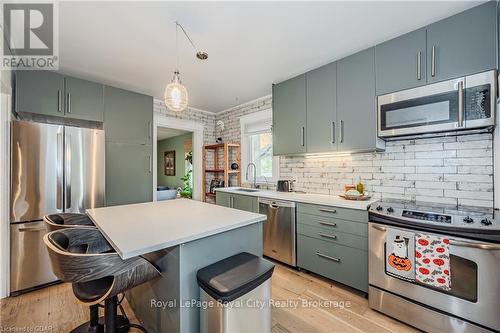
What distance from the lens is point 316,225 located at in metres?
2.40

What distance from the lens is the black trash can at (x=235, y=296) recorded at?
115 cm

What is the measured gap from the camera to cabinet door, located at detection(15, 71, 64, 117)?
2.39 metres

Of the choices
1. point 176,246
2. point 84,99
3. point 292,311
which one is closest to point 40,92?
point 84,99

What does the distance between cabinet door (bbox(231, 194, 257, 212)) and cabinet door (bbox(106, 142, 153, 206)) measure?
1327 millimetres

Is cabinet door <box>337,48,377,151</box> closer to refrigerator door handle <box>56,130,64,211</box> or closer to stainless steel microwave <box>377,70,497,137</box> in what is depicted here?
stainless steel microwave <box>377,70,497,137</box>

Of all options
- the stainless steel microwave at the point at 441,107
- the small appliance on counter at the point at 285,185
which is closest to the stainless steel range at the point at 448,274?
the stainless steel microwave at the point at 441,107

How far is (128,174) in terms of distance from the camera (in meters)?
3.18

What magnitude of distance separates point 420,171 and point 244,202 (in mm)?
2128

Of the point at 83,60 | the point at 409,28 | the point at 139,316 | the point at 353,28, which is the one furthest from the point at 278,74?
the point at 139,316

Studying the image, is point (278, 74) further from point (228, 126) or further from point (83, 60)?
point (83, 60)

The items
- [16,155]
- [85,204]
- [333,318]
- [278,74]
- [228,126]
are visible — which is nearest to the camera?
[333,318]

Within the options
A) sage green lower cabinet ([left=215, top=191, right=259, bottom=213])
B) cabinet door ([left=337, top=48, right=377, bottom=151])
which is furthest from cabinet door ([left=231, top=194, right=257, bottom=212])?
cabinet door ([left=337, top=48, right=377, bottom=151])

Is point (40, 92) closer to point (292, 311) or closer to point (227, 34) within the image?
point (227, 34)

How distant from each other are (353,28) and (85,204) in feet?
11.3
